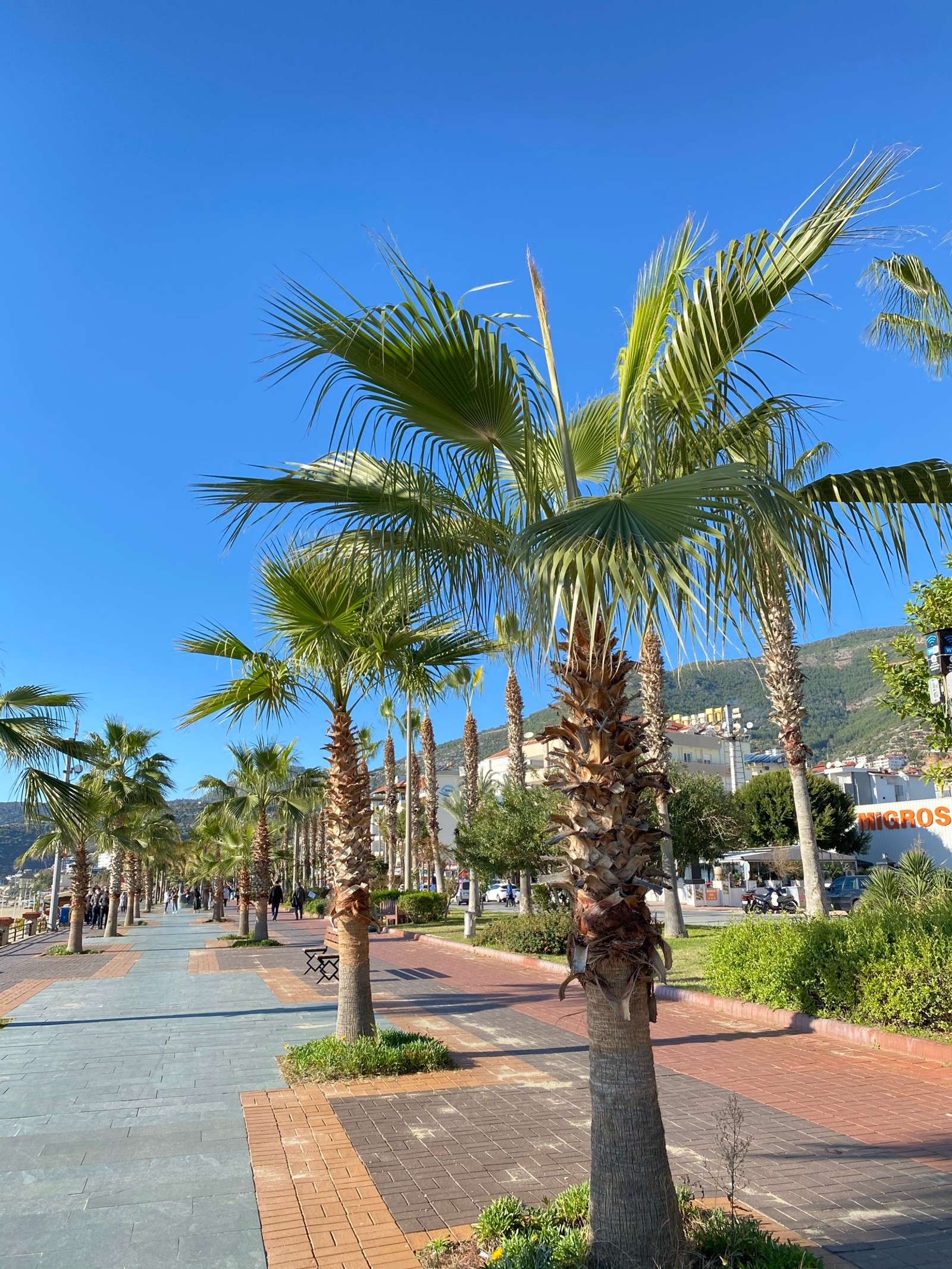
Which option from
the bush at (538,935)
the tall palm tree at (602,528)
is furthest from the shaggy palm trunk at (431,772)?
the tall palm tree at (602,528)

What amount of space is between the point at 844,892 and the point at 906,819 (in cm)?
1357

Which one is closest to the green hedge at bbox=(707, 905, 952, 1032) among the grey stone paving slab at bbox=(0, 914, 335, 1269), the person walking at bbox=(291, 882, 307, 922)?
the grey stone paving slab at bbox=(0, 914, 335, 1269)

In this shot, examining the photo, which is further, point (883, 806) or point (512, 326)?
point (883, 806)

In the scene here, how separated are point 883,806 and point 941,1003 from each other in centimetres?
3812

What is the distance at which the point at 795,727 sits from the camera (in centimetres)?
1859

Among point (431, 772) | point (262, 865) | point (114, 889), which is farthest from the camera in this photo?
point (431, 772)

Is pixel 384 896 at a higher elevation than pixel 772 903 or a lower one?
higher

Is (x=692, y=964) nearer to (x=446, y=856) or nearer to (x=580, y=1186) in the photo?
(x=580, y=1186)

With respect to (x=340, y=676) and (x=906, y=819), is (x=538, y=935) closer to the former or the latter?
(x=340, y=676)

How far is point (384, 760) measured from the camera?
4812cm

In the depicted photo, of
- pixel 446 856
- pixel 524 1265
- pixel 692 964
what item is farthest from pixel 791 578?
pixel 446 856

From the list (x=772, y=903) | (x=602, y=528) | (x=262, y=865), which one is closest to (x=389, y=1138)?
(x=602, y=528)

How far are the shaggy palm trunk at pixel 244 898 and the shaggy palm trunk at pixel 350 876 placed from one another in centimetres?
1819

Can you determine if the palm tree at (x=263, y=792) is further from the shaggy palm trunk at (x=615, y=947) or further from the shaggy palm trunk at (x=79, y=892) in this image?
the shaggy palm trunk at (x=615, y=947)
